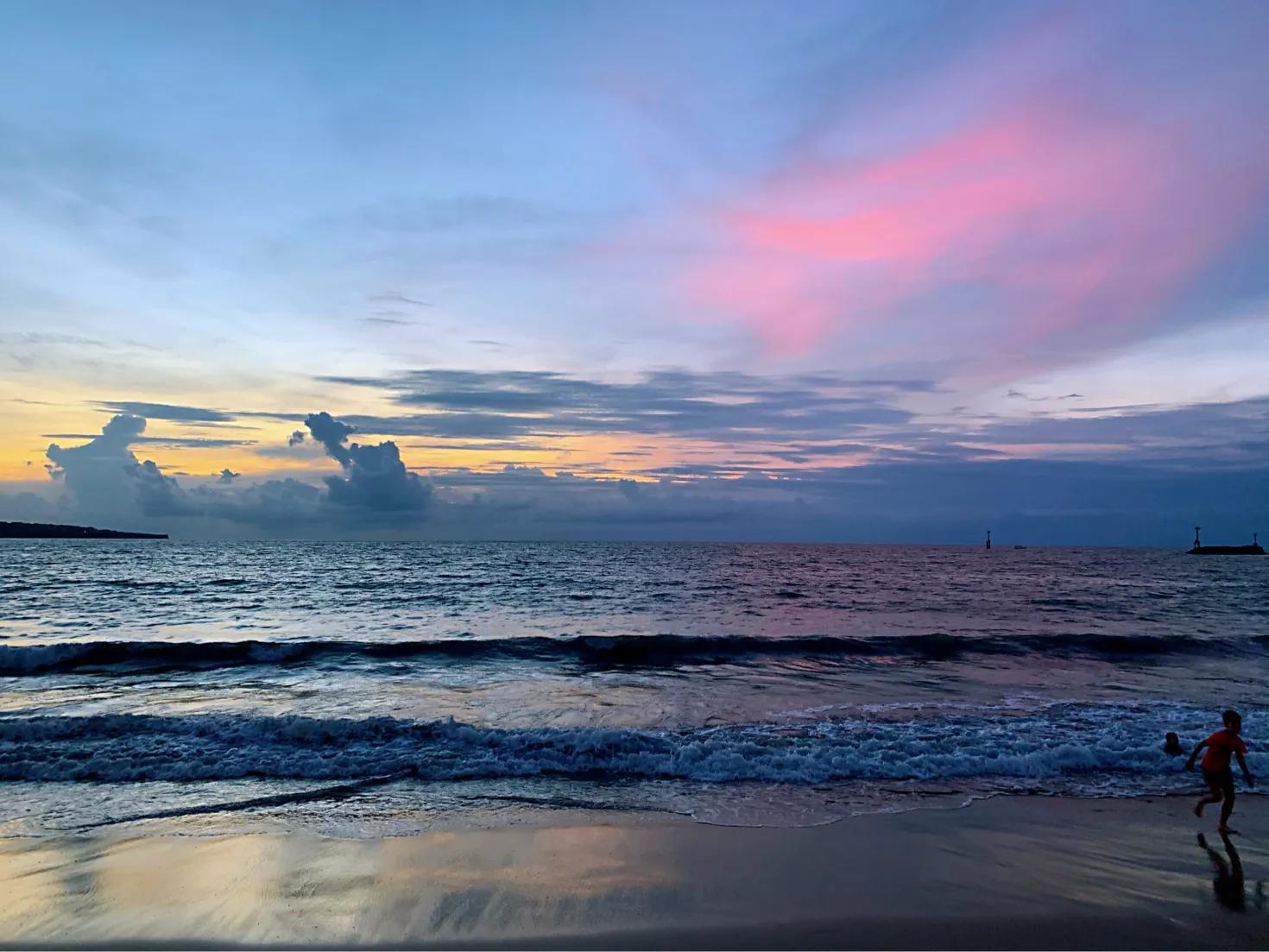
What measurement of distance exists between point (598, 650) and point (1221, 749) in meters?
18.2

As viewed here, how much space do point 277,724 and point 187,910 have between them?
7419 millimetres

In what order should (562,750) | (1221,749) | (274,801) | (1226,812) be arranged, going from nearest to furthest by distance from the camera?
(1226,812), (1221,749), (274,801), (562,750)

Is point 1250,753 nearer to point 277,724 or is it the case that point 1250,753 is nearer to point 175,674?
point 277,724

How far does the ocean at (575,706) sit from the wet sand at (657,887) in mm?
912

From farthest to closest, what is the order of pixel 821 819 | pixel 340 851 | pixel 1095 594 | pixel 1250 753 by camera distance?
pixel 1095 594
pixel 1250 753
pixel 821 819
pixel 340 851

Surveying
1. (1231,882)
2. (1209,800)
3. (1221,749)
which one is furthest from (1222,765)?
(1231,882)

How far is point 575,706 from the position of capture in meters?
17.1

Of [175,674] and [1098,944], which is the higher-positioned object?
[1098,944]

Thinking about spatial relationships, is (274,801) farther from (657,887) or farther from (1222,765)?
(1222,765)

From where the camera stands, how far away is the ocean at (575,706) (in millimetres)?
11047

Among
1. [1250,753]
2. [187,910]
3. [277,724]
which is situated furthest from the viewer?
[277,724]

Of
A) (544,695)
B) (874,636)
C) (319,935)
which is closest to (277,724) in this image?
(544,695)

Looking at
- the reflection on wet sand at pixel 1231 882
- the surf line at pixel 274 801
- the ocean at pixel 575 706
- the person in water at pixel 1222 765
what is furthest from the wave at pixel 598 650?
the reflection on wet sand at pixel 1231 882

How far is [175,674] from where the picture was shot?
2070cm
